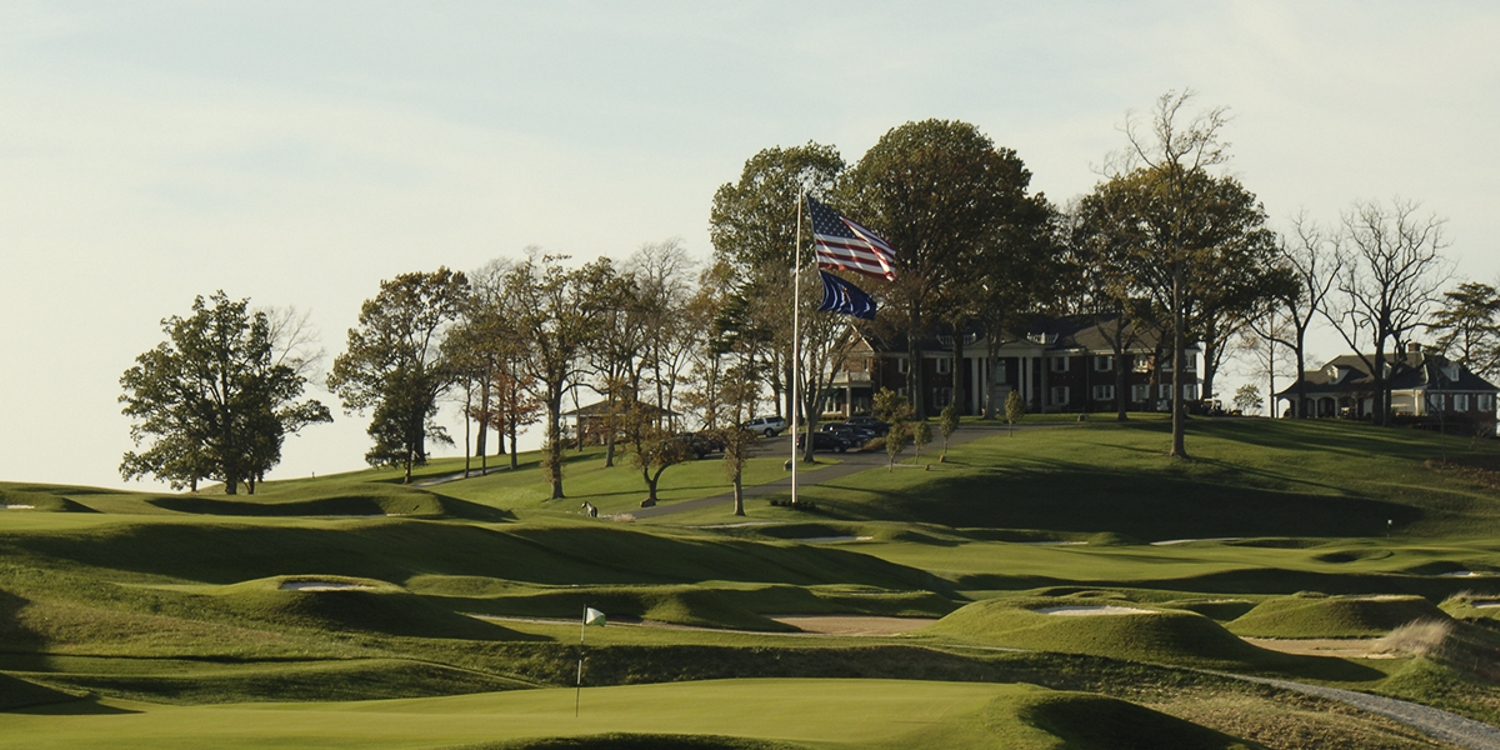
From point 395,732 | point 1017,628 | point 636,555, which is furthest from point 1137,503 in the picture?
point 395,732

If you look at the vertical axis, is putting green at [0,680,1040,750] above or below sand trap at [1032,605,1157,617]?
above

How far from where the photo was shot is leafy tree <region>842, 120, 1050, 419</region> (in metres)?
84.5

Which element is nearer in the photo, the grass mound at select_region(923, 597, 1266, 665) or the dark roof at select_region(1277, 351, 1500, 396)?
the grass mound at select_region(923, 597, 1266, 665)

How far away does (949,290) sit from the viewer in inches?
3406

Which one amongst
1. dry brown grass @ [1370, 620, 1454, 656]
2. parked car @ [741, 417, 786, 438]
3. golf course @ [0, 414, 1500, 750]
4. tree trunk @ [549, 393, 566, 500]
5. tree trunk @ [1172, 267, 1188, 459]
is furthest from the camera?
parked car @ [741, 417, 786, 438]

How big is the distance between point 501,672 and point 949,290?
69306 millimetres

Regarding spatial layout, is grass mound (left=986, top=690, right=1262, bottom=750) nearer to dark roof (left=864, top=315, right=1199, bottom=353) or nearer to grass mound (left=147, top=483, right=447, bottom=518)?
grass mound (left=147, top=483, right=447, bottom=518)

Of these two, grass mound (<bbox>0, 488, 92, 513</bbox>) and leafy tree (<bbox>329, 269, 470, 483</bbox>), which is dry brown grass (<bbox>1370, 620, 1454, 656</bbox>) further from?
leafy tree (<bbox>329, 269, 470, 483</bbox>)

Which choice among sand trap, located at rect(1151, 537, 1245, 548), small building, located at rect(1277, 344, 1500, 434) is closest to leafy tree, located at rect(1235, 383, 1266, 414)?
small building, located at rect(1277, 344, 1500, 434)

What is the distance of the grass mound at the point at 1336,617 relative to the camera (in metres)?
27.3

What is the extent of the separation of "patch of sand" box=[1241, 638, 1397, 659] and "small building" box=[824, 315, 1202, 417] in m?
72.3

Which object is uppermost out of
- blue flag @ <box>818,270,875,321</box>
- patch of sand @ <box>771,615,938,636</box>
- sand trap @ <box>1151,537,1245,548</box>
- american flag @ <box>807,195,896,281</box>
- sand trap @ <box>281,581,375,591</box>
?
american flag @ <box>807,195,896,281</box>

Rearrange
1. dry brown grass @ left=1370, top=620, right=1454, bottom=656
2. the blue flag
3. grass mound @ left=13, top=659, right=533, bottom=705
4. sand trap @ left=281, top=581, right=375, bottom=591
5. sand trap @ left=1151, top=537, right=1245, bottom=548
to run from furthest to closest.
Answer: sand trap @ left=1151, top=537, right=1245, bottom=548 < the blue flag < dry brown grass @ left=1370, top=620, right=1454, bottom=656 < sand trap @ left=281, top=581, right=375, bottom=591 < grass mound @ left=13, top=659, right=533, bottom=705

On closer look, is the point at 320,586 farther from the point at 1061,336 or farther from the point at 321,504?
the point at 1061,336
